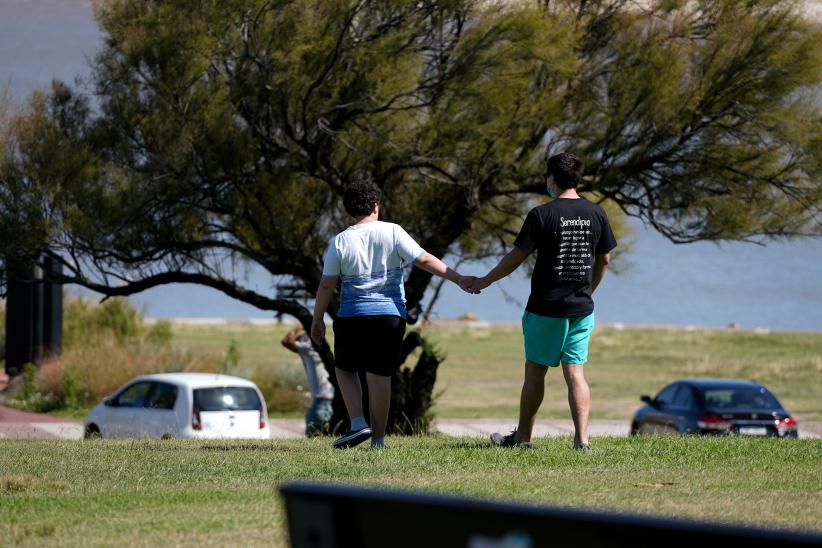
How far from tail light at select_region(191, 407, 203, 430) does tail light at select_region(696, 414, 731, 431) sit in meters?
7.44

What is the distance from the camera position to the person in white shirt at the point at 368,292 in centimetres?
838

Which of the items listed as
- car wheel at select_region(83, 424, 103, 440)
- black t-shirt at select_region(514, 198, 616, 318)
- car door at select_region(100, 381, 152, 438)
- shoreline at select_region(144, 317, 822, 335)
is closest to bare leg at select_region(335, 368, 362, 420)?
black t-shirt at select_region(514, 198, 616, 318)

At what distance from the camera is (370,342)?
848 cm

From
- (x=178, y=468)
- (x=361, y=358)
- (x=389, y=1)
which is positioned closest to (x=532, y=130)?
(x=389, y=1)

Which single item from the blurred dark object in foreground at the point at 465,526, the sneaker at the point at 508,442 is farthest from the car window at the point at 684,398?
the blurred dark object in foreground at the point at 465,526

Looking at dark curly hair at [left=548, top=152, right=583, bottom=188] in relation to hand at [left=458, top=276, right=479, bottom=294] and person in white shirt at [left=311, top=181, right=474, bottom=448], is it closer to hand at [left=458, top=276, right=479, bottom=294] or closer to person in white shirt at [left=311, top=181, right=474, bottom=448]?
person in white shirt at [left=311, top=181, right=474, bottom=448]

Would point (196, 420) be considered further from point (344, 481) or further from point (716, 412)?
point (344, 481)

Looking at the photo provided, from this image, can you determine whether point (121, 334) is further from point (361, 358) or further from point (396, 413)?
point (361, 358)

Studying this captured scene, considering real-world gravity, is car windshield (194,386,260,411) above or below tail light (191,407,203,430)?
above

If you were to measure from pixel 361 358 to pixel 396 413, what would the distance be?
30.5 ft

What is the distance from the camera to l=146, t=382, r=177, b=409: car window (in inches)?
Result: 763

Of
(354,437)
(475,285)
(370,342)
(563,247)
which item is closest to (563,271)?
(563,247)

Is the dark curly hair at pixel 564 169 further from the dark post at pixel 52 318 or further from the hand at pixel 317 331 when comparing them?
the dark post at pixel 52 318

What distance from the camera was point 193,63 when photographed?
15.8 m
